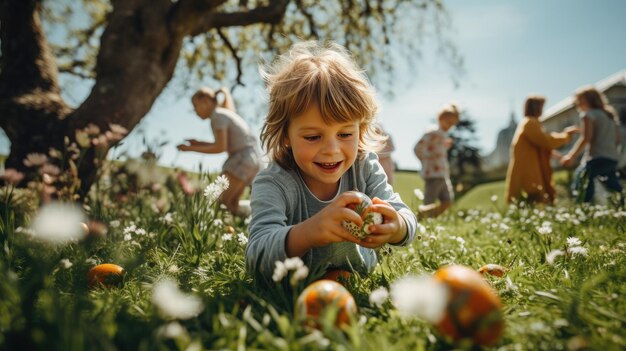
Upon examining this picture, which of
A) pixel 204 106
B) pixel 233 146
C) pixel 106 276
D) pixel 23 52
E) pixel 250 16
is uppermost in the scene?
pixel 250 16

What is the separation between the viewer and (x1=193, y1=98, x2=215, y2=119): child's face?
5316mm

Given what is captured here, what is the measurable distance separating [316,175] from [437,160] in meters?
4.61

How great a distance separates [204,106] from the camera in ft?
17.5

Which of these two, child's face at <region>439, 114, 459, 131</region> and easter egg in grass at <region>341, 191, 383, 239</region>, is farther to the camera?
child's face at <region>439, 114, 459, 131</region>

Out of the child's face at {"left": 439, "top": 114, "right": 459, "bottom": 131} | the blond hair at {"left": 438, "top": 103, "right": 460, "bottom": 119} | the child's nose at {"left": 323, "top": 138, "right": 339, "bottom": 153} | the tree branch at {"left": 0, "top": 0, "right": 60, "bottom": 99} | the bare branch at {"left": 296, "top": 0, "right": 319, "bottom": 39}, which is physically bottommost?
the child's nose at {"left": 323, "top": 138, "right": 339, "bottom": 153}

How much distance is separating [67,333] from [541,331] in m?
1.21

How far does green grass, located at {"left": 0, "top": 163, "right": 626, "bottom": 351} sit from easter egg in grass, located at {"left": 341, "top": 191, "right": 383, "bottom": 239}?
0.83 feet

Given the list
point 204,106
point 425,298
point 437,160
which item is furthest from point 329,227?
point 437,160

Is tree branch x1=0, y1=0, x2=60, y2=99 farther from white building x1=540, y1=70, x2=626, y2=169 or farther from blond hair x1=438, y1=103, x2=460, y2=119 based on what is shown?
white building x1=540, y1=70, x2=626, y2=169

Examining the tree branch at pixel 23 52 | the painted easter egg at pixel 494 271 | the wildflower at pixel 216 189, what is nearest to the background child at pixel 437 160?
the painted easter egg at pixel 494 271

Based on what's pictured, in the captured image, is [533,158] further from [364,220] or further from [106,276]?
[106,276]

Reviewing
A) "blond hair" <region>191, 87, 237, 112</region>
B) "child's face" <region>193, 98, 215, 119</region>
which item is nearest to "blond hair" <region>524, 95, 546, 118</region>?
"blond hair" <region>191, 87, 237, 112</region>

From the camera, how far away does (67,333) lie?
2.83 feet

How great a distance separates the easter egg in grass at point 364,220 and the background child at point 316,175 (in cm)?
2
